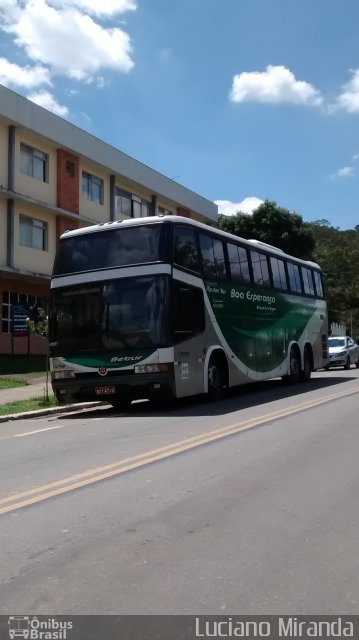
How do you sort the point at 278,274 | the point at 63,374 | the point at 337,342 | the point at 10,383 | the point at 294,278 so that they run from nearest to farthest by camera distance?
the point at 63,374 → the point at 278,274 → the point at 294,278 → the point at 10,383 → the point at 337,342

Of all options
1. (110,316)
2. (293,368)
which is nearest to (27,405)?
(110,316)

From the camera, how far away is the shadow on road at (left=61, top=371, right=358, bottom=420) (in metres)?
13.7

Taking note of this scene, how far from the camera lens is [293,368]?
20.4 meters

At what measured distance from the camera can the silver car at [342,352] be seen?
29234 mm

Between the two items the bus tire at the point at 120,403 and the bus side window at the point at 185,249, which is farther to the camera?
the bus tire at the point at 120,403

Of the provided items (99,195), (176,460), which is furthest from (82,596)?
(99,195)

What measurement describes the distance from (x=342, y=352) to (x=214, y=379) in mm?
15735

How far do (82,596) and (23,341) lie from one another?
2641cm

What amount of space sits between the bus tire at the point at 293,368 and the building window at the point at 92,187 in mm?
16682

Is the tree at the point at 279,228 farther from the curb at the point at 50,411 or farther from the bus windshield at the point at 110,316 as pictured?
the bus windshield at the point at 110,316

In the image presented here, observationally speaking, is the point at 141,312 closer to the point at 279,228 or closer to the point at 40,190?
the point at 40,190

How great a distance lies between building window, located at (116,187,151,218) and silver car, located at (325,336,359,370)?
1333 cm
